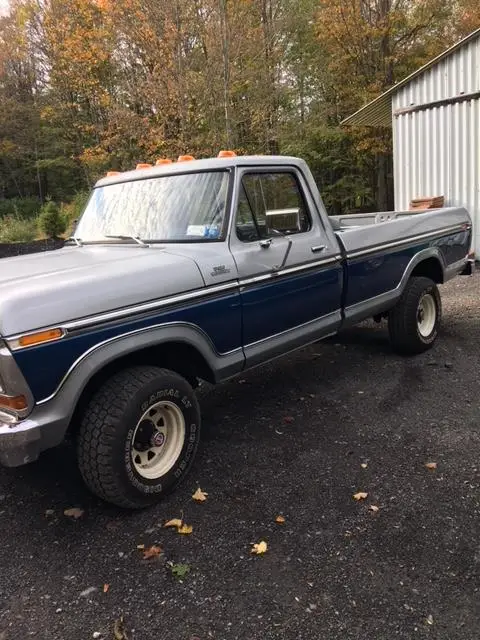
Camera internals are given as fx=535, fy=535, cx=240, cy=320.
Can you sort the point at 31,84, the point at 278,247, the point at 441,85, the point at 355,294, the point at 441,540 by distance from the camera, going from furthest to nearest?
the point at 31,84 < the point at 441,85 < the point at 355,294 < the point at 278,247 < the point at 441,540

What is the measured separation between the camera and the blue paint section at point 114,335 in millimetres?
2615

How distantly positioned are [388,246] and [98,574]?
3.74 m

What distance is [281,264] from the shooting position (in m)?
3.96

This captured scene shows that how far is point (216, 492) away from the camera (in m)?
3.33

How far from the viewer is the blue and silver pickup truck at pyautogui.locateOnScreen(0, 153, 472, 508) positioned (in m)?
2.69

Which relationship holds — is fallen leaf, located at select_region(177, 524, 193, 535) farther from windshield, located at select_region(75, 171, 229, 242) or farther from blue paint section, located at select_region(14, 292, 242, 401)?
windshield, located at select_region(75, 171, 229, 242)

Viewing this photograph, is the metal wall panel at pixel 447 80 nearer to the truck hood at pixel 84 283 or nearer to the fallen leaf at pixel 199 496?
the truck hood at pixel 84 283

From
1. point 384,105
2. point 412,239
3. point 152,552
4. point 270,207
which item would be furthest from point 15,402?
point 384,105

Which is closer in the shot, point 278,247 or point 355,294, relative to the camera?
point 278,247

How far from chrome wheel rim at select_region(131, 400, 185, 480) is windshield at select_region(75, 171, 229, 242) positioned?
121 centimetres

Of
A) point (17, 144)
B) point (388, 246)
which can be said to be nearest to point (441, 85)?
point (388, 246)

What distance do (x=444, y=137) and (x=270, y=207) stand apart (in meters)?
8.44

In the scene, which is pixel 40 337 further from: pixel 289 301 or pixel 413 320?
pixel 413 320

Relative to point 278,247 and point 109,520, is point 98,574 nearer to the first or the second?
point 109,520
